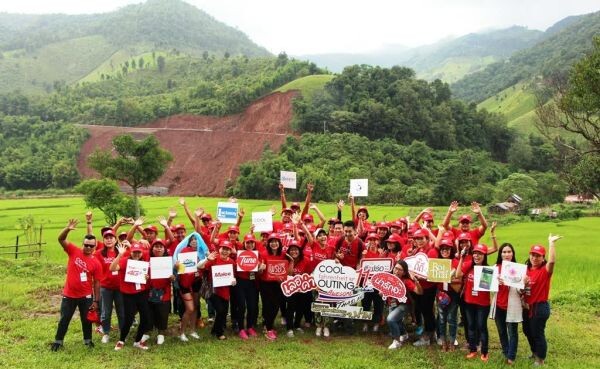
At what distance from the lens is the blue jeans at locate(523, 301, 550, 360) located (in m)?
7.44

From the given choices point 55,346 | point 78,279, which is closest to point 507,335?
point 78,279

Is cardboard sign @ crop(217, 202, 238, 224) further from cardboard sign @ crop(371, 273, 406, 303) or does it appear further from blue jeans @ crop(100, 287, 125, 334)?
cardboard sign @ crop(371, 273, 406, 303)

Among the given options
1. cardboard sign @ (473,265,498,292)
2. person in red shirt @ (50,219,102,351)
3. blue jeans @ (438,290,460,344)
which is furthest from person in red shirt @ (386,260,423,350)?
person in red shirt @ (50,219,102,351)

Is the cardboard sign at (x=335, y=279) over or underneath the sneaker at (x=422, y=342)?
over

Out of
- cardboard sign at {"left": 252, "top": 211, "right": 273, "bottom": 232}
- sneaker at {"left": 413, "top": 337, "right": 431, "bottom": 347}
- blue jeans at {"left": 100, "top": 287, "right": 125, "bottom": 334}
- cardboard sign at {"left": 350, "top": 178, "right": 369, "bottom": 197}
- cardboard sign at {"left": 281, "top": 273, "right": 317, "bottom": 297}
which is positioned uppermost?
cardboard sign at {"left": 350, "top": 178, "right": 369, "bottom": 197}

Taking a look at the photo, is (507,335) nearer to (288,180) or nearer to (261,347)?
(261,347)

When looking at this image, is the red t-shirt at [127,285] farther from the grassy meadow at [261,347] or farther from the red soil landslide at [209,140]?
the red soil landslide at [209,140]

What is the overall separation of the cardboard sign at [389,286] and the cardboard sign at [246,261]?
2116 millimetres

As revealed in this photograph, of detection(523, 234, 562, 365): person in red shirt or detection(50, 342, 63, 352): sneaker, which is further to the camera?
detection(50, 342, 63, 352): sneaker

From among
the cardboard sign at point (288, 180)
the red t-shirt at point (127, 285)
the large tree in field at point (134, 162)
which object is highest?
the large tree in field at point (134, 162)

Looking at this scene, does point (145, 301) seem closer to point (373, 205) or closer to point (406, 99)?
point (373, 205)

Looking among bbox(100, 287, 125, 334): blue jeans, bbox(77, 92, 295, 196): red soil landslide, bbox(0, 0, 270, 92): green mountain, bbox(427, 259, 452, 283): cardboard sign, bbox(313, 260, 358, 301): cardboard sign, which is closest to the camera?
bbox(427, 259, 452, 283): cardboard sign

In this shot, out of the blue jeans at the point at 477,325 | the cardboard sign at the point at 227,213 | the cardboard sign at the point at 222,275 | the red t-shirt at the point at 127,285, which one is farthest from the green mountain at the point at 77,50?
the blue jeans at the point at 477,325

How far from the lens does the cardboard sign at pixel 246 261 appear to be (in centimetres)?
853
